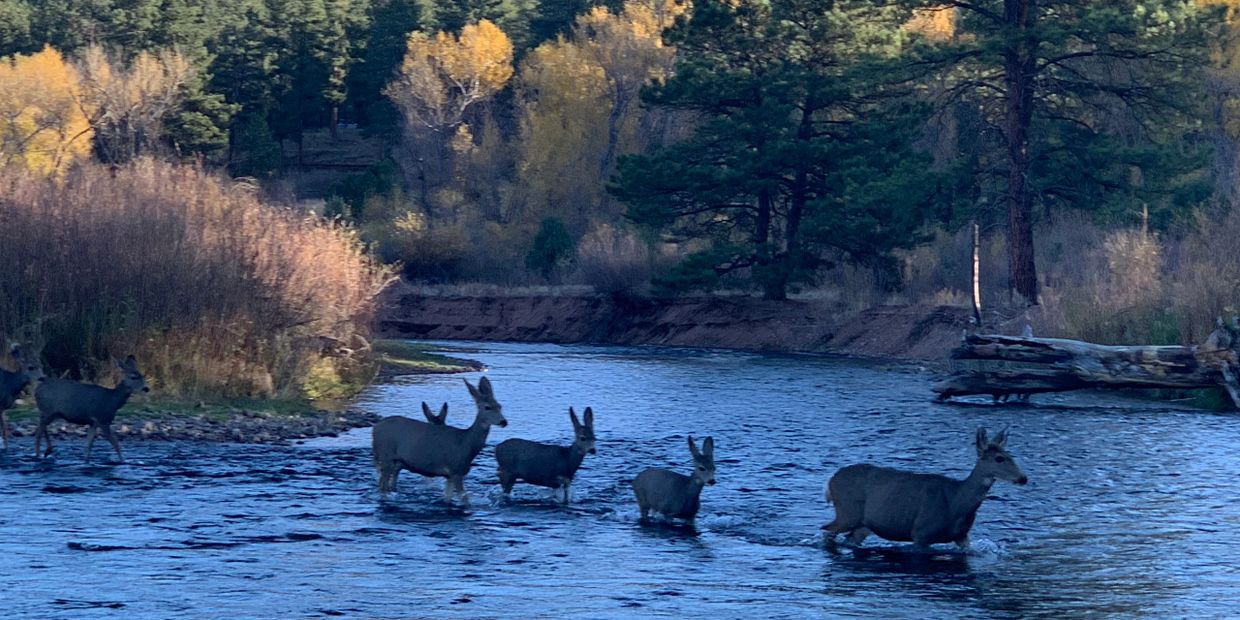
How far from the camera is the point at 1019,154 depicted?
4778 cm

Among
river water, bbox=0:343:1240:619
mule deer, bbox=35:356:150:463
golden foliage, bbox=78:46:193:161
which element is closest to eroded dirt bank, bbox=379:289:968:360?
golden foliage, bbox=78:46:193:161

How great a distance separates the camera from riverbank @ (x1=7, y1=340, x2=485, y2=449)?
76.6 ft

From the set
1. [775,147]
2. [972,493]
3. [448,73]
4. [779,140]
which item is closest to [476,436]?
[972,493]

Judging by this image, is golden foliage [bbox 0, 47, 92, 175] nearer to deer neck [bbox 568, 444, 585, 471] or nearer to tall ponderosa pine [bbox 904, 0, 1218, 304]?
tall ponderosa pine [bbox 904, 0, 1218, 304]

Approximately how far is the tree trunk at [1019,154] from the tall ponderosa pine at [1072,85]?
0.10 ft

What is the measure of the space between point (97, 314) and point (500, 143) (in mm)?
63633

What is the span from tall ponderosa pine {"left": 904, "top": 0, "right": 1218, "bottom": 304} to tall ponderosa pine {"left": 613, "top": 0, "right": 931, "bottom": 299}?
162 inches

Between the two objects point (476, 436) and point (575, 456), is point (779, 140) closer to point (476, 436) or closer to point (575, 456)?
point (575, 456)

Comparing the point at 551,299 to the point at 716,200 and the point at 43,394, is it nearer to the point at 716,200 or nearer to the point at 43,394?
the point at 716,200

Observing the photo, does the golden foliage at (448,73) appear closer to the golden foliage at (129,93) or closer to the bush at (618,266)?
the golden foliage at (129,93)


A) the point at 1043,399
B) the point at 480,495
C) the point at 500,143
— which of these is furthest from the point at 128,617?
the point at 500,143

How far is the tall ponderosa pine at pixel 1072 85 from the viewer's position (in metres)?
43.4

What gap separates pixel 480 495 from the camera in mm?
19406

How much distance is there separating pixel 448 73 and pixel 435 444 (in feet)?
238
